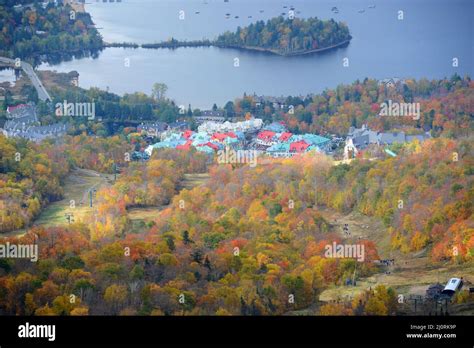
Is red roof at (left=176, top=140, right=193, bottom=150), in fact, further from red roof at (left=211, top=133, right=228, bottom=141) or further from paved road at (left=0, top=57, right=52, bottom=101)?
paved road at (left=0, top=57, right=52, bottom=101)

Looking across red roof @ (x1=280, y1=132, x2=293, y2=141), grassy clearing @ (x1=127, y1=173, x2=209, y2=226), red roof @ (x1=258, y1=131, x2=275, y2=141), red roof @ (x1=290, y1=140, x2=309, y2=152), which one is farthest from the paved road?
grassy clearing @ (x1=127, y1=173, x2=209, y2=226)

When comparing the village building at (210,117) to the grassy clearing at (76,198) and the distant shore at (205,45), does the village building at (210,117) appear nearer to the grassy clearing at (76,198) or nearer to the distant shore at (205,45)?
the distant shore at (205,45)

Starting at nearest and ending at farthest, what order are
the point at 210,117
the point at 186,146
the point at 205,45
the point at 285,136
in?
the point at 186,146 → the point at 285,136 → the point at 210,117 → the point at 205,45

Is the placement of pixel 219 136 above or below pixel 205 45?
below

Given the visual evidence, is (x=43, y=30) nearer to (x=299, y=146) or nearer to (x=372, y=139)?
(x=299, y=146)

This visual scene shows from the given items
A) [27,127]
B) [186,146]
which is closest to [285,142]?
[186,146]

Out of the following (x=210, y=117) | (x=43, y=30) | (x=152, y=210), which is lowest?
(x=152, y=210)
